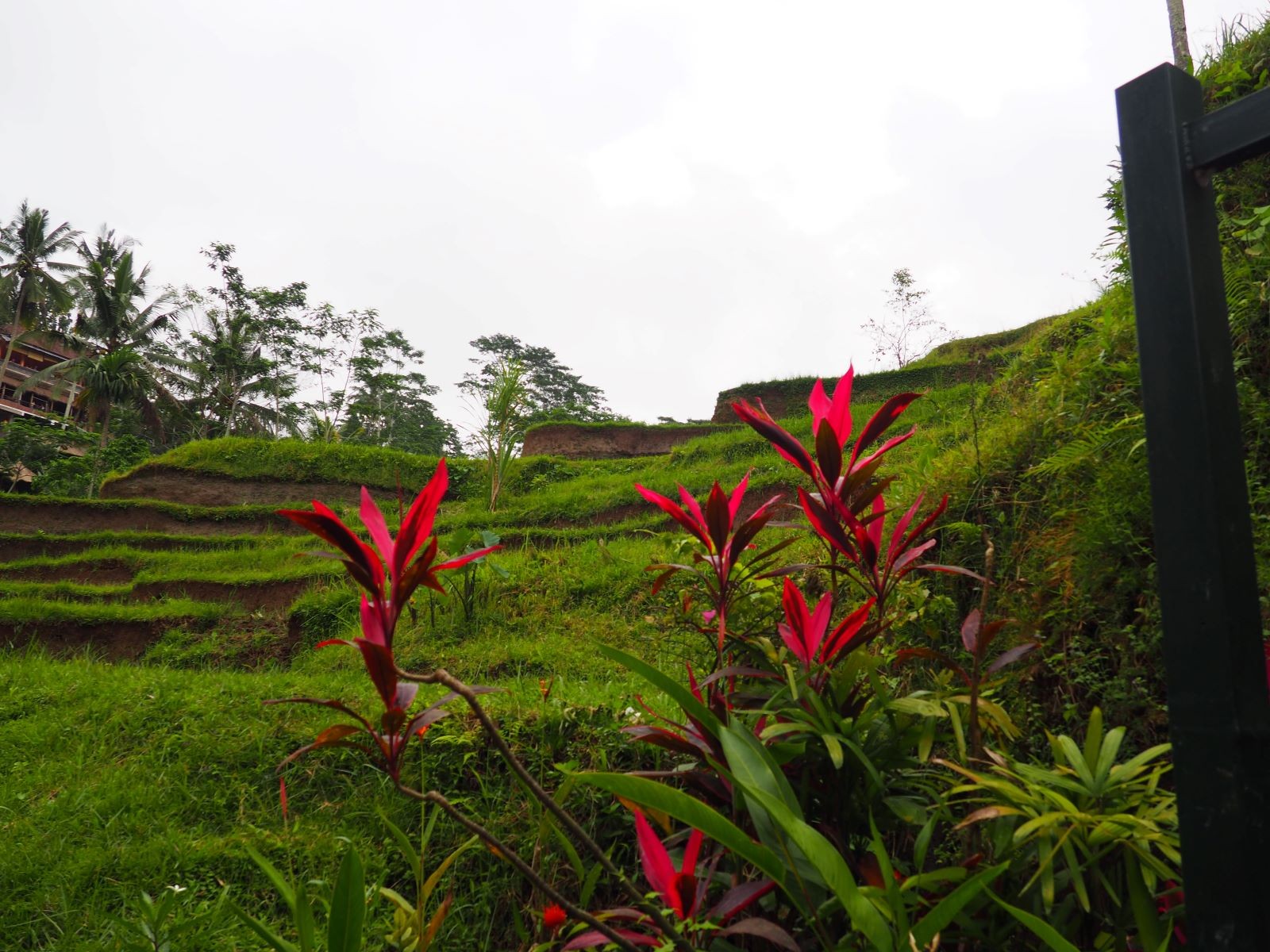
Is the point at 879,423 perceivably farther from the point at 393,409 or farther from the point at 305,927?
the point at 393,409

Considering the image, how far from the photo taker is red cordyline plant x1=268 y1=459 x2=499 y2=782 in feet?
2.40

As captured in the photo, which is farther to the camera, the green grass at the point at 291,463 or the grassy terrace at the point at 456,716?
the green grass at the point at 291,463

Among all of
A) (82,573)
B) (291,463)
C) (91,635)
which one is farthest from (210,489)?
(91,635)

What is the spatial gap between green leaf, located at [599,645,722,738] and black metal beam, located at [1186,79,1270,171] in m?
0.74

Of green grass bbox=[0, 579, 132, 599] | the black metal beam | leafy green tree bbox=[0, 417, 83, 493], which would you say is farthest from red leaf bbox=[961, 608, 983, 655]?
leafy green tree bbox=[0, 417, 83, 493]

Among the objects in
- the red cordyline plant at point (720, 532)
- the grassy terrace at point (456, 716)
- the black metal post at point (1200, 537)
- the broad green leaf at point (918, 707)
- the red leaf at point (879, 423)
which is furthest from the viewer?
the grassy terrace at point (456, 716)

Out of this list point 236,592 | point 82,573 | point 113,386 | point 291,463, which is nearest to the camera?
point 236,592

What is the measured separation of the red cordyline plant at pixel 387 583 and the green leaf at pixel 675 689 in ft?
0.62

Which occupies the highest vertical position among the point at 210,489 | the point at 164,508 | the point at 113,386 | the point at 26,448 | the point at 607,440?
the point at 113,386

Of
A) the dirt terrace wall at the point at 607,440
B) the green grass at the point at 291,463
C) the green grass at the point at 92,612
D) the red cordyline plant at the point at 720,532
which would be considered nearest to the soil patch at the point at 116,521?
the green grass at the point at 291,463

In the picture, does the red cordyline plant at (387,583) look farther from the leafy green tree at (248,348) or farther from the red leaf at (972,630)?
the leafy green tree at (248,348)

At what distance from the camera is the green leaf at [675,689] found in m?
0.86

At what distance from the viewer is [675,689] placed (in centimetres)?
92

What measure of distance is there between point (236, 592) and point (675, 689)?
662 centimetres
